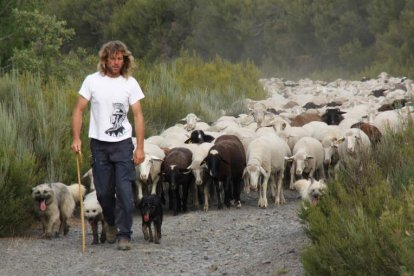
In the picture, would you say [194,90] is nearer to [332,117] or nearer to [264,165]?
[332,117]

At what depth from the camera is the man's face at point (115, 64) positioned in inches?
469

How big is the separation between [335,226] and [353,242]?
0.70 metres

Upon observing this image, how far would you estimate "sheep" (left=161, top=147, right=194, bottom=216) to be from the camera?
16.4 metres

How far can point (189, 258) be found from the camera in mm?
12023

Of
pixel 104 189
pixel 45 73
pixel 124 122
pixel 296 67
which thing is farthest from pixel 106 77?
pixel 296 67

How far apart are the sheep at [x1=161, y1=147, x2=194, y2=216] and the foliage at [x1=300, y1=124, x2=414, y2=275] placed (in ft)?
15.3

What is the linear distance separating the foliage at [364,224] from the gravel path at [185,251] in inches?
27.1

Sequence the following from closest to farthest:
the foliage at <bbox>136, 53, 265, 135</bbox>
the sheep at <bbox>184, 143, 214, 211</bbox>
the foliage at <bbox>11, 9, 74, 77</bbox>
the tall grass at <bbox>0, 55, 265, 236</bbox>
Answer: the tall grass at <bbox>0, 55, 265, 236</bbox>, the sheep at <bbox>184, 143, 214, 211</bbox>, the foliage at <bbox>11, 9, 74, 77</bbox>, the foliage at <bbox>136, 53, 265, 135</bbox>

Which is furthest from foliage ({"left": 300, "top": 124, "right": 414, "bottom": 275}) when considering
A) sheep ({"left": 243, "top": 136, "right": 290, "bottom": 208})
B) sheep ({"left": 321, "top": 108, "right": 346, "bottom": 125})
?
sheep ({"left": 321, "top": 108, "right": 346, "bottom": 125})

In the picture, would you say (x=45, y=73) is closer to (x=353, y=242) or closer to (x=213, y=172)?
(x=213, y=172)

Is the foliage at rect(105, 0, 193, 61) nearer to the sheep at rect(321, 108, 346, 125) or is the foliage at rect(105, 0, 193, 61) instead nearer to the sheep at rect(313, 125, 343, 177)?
the sheep at rect(321, 108, 346, 125)

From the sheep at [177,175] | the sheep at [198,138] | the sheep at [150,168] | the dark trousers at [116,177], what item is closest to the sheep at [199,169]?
the sheep at [177,175]

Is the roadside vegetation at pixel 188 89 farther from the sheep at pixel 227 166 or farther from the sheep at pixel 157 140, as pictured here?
the sheep at pixel 227 166

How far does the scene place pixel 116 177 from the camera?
12.3m
